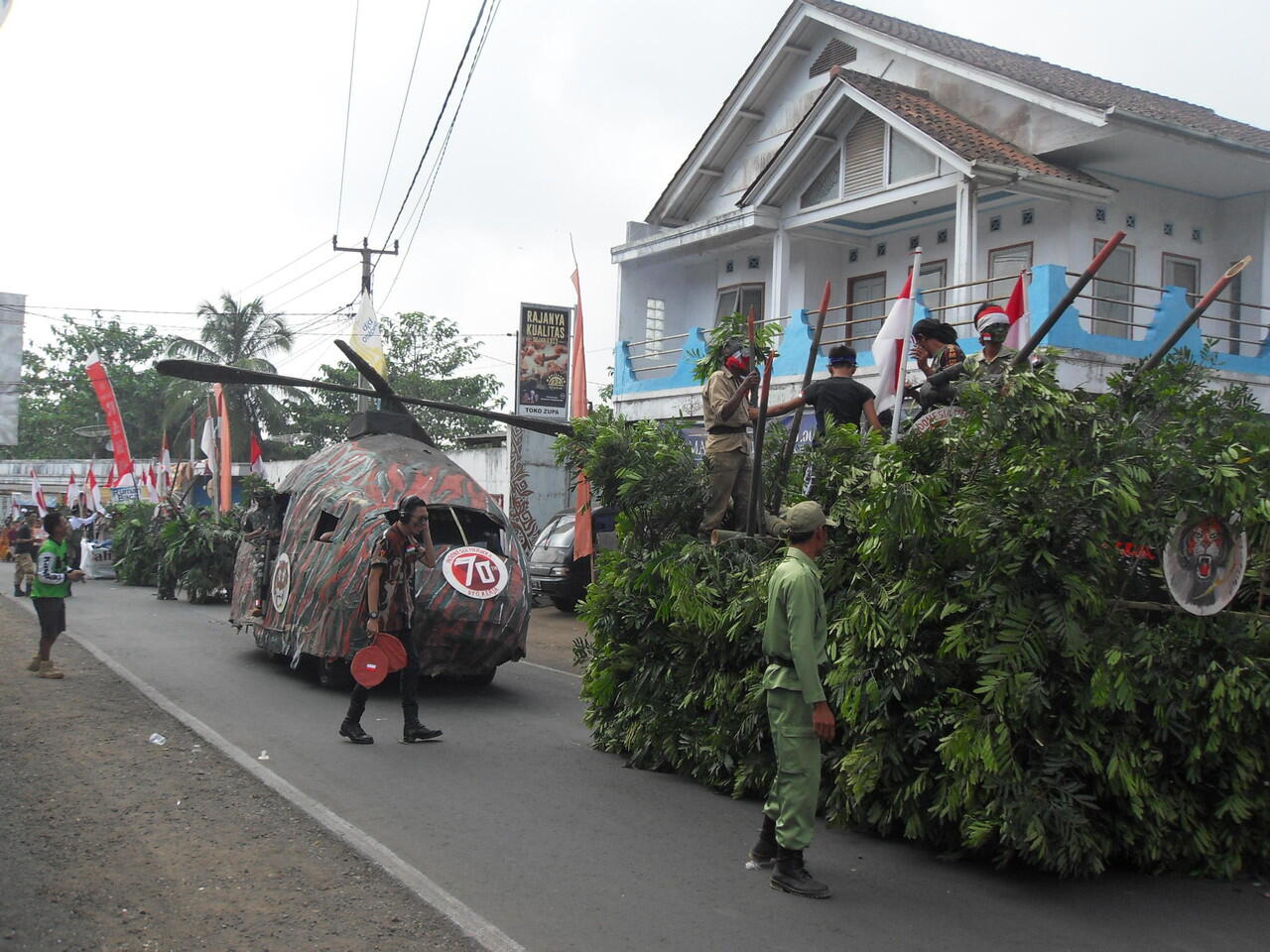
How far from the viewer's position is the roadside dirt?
4.97 metres

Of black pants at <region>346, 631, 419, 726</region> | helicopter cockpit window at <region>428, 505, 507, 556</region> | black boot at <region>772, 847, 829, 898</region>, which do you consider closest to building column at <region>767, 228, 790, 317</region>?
helicopter cockpit window at <region>428, 505, 507, 556</region>

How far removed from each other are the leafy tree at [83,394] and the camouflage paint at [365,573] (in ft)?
163

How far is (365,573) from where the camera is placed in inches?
421

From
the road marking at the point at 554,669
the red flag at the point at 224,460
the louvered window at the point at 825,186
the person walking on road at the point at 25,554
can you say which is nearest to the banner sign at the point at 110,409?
the red flag at the point at 224,460

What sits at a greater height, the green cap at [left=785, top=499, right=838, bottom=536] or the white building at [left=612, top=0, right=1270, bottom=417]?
the white building at [left=612, top=0, right=1270, bottom=417]

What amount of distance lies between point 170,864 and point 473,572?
528 centimetres

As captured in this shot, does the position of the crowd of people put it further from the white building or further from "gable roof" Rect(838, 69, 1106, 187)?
"gable roof" Rect(838, 69, 1106, 187)

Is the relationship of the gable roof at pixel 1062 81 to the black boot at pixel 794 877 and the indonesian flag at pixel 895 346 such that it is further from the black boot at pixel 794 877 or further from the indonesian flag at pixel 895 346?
the black boot at pixel 794 877

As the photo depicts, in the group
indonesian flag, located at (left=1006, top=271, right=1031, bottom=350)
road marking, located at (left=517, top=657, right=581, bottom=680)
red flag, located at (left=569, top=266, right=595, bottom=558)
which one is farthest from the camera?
road marking, located at (left=517, top=657, right=581, bottom=680)

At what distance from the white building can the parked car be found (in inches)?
115

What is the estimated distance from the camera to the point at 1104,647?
571cm

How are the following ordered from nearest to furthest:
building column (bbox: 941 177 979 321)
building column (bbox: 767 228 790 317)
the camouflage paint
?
the camouflage paint < building column (bbox: 941 177 979 321) < building column (bbox: 767 228 790 317)

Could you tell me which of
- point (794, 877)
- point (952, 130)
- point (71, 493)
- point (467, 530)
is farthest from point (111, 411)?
point (71, 493)

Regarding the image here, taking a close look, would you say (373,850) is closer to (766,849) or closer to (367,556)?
(766,849)
